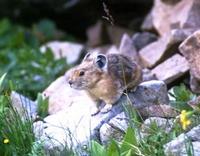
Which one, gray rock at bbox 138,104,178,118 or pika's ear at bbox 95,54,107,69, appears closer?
gray rock at bbox 138,104,178,118

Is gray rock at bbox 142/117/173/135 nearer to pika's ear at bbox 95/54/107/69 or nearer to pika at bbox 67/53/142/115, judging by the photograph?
pika at bbox 67/53/142/115

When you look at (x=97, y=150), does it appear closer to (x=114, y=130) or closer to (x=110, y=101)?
(x=114, y=130)

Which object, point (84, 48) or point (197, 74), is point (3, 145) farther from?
point (84, 48)

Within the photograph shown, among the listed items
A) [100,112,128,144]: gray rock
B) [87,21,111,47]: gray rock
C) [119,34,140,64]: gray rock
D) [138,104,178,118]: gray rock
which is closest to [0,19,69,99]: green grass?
[87,21,111,47]: gray rock

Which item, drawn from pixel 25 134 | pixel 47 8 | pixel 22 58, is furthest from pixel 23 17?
pixel 25 134

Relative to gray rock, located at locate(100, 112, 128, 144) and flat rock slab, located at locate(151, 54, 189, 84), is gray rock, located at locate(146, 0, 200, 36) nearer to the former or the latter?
flat rock slab, located at locate(151, 54, 189, 84)

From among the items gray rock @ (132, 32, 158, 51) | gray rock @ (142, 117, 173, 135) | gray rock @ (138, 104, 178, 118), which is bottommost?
gray rock @ (142, 117, 173, 135)

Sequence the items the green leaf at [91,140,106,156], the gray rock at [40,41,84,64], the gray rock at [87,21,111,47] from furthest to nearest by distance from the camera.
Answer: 1. the gray rock at [87,21,111,47]
2. the gray rock at [40,41,84,64]
3. the green leaf at [91,140,106,156]

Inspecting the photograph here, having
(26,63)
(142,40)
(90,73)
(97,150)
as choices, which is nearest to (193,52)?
(90,73)

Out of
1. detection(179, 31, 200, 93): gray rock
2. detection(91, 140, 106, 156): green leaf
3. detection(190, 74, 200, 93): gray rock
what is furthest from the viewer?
detection(190, 74, 200, 93): gray rock

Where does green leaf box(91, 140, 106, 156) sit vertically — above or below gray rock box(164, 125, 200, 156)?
above
